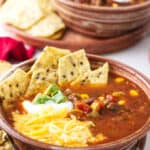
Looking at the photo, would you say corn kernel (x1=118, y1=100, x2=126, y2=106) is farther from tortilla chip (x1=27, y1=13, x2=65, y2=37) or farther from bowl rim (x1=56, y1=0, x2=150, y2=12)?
tortilla chip (x1=27, y1=13, x2=65, y2=37)

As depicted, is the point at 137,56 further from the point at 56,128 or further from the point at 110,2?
the point at 56,128

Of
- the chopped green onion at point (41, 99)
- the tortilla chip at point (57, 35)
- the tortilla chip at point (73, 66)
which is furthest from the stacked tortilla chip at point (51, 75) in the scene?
the tortilla chip at point (57, 35)

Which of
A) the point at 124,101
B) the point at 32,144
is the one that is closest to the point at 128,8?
the point at 124,101

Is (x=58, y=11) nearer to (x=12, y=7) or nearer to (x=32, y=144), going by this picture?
(x=12, y=7)

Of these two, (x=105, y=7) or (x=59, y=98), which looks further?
(x=105, y=7)

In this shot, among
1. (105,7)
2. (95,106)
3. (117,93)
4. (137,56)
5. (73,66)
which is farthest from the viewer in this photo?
(137,56)

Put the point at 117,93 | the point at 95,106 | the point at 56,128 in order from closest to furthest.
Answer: the point at 56,128, the point at 95,106, the point at 117,93

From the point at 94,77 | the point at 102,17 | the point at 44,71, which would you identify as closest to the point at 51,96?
the point at 44,71
